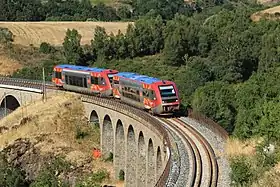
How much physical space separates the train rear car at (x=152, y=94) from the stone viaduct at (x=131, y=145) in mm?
1551

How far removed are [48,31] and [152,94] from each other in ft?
268

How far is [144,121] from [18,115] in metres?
28.7

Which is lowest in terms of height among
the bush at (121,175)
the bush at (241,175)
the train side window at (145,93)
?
the bush at (121,175)

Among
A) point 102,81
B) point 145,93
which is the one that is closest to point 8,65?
point 102,81

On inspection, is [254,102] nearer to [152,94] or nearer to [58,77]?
[152,94]

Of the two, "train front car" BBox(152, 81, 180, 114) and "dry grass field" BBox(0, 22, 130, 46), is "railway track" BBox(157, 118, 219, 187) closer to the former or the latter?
"train front car" BBox(152, 81, 180, 114)

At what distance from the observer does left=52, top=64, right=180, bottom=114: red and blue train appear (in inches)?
1884

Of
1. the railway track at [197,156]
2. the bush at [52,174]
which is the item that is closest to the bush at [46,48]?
the bush at [52,174]

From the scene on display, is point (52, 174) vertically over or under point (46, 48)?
under

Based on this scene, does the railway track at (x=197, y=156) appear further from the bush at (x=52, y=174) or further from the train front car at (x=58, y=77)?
the train front car at (x=58, y=77)

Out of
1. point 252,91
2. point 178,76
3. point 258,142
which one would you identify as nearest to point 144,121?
point 252,91

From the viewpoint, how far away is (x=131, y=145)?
51.8 meters

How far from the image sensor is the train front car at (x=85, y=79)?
59.9 metres

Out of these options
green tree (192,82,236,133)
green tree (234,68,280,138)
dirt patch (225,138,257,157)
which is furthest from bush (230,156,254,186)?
green tree (192,82,236,133)
